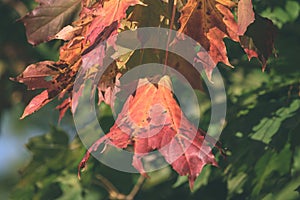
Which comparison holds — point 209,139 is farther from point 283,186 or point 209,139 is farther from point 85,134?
point 85,134

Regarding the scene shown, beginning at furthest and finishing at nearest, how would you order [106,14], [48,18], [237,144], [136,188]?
[136,188] < [237,144] < [48,18] < [106,14]

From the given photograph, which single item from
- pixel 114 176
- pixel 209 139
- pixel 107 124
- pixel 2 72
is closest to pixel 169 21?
pixel 209 139

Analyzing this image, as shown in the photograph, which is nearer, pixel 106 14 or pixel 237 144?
pixel 106 14

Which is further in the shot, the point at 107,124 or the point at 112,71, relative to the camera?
the point at 107,124

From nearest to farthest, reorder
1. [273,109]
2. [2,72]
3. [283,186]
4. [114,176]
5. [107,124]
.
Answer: [283,186]
[273,109]
[107,124]
[114,176]
[2,72]

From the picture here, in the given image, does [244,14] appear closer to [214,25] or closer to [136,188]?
[214,25]

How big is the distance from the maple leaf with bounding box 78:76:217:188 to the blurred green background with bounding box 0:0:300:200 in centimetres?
17

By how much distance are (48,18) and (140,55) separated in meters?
0.17

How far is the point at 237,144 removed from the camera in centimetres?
133

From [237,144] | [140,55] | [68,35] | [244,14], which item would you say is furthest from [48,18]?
[237,144]

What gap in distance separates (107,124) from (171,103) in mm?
487

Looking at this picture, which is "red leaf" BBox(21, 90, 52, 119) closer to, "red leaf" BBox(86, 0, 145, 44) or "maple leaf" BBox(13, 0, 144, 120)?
"maple leaf" BBox(13, 0, 144, 120)

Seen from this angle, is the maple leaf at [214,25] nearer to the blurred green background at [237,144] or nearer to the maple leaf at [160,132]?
the maple leaf at [160,132]

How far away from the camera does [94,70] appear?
39.3 inches
